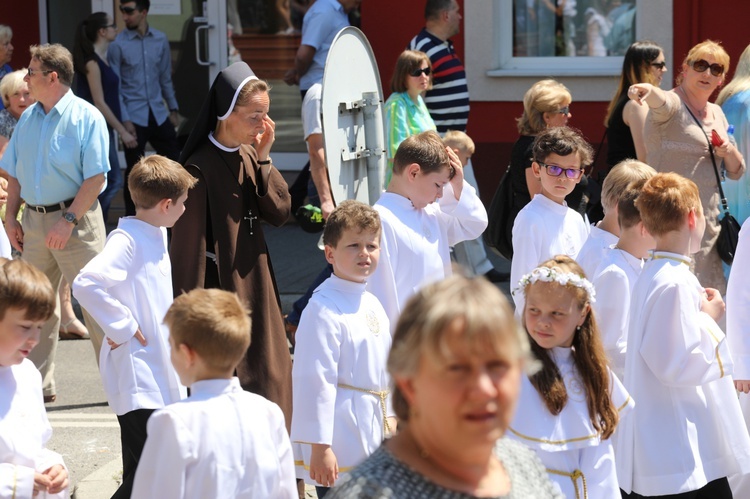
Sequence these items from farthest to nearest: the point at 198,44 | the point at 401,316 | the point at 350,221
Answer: the point at 198,44 < the point at 350,221 < the point at 401,316

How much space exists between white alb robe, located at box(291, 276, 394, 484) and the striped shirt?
15.9ft

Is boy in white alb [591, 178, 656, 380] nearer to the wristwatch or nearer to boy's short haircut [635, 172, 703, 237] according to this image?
boy's short haircut [635, 172, 703, 237]

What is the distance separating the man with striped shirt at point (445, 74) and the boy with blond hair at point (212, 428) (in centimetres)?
562

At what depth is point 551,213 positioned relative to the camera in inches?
206

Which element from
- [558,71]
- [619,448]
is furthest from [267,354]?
[558,71]

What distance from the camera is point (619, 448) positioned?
168 inches

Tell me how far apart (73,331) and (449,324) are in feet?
23.1

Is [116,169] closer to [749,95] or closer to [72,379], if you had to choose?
[72,379]

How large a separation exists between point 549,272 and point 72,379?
183 inches

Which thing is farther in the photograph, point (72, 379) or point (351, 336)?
point (72, 379)

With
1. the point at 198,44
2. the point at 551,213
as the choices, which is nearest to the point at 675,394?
the point at 551,213

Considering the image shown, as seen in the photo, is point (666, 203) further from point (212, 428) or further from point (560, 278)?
point (212, 428)

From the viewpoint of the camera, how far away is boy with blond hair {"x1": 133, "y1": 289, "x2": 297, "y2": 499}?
10.3ft

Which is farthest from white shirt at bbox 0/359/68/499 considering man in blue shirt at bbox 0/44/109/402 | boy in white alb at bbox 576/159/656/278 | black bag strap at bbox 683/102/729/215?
black bag strap at bbox 683/102/729/215
